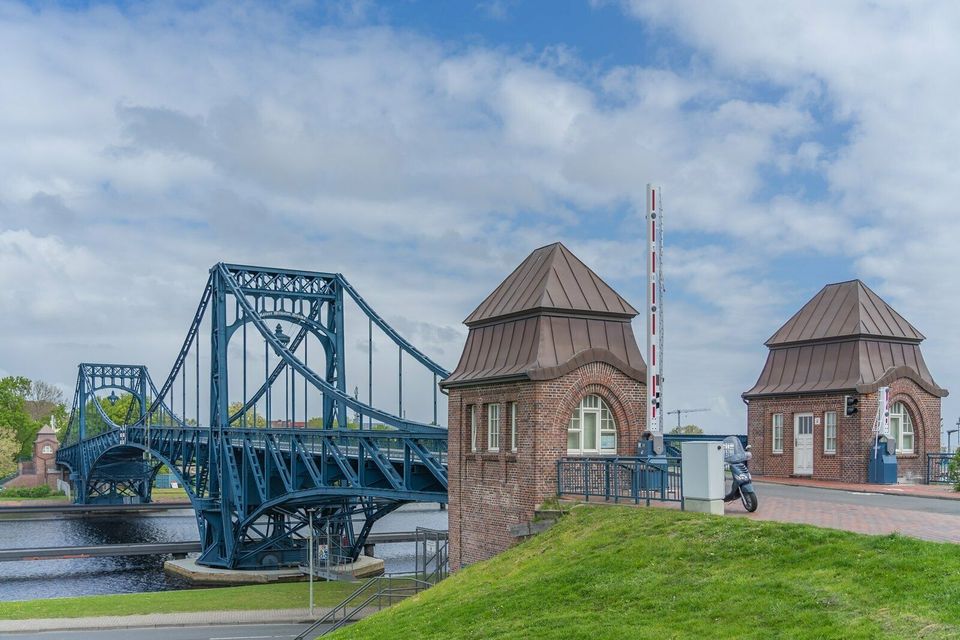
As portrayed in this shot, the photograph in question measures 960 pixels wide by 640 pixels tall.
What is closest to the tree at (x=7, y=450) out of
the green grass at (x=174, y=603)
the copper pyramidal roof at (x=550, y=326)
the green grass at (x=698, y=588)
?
the green grass at (x=174, y=603)

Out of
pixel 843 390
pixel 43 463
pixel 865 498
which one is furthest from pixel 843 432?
pixel 43 463

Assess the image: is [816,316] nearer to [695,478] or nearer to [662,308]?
[662,308]

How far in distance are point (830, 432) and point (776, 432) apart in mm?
2341

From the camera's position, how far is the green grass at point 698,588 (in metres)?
12.2

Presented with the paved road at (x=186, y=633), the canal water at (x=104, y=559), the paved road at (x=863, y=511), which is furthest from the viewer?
the canal water at (x=104, y=559)

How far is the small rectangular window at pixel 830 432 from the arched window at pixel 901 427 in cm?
172

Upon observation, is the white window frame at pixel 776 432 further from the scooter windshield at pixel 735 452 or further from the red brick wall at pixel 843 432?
the scooter windshield at pixel 735 452

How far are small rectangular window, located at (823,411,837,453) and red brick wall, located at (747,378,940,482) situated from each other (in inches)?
4.4

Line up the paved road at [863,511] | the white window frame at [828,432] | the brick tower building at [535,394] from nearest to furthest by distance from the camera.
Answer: the paved road at [863,511] → the brick tower building at [535,394] → the white window frame at [828,432]

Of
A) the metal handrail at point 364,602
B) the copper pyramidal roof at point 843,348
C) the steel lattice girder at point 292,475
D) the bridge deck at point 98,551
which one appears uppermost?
the copper pyramidal roof at point 843,348

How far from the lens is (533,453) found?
2261 centimetres

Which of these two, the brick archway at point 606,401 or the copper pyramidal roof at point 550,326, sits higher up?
the copper pyramidal roof at point 550,326

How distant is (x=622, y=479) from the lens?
21.5 meters

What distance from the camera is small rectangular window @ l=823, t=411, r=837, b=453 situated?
30.2 metres
